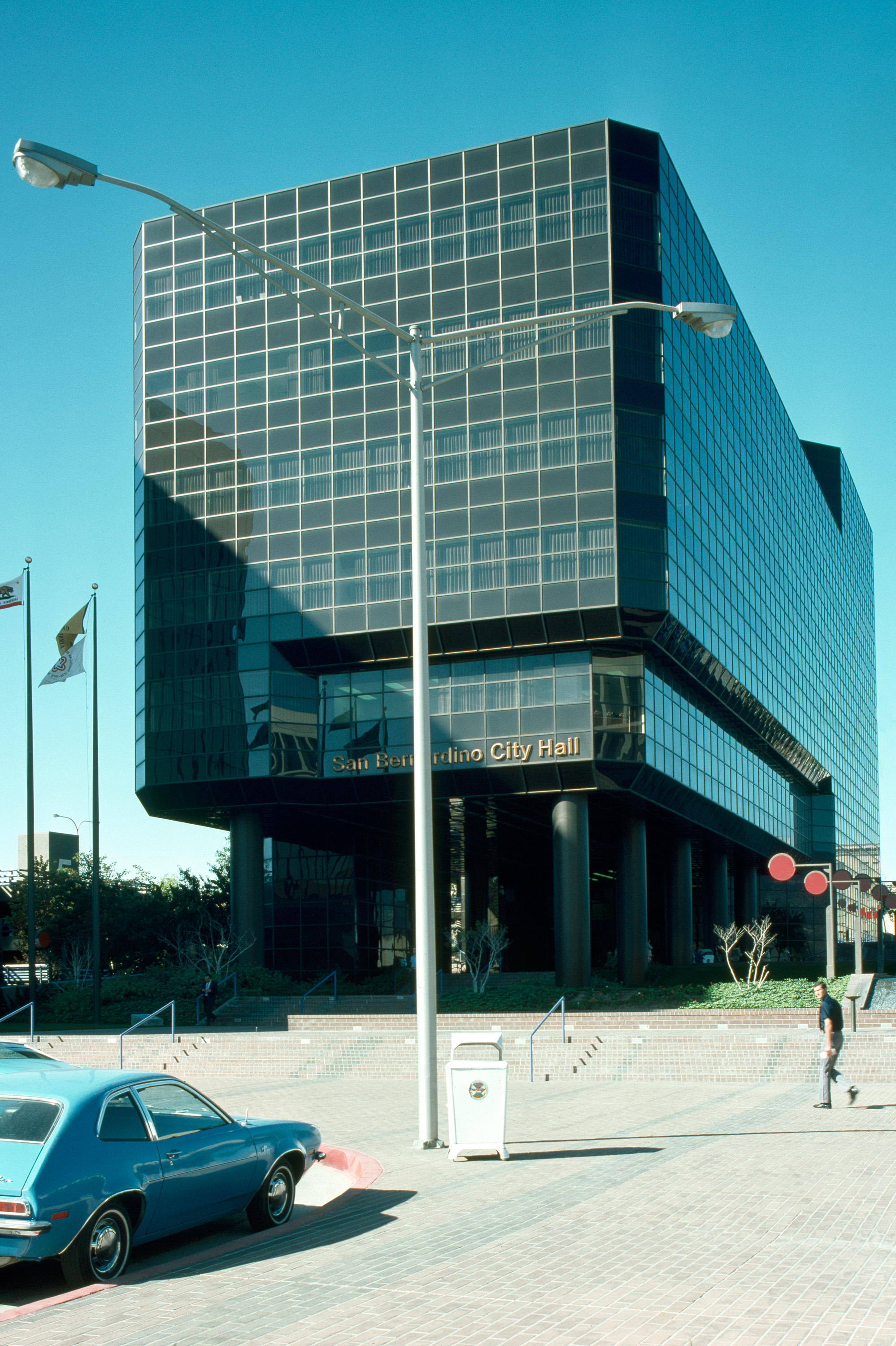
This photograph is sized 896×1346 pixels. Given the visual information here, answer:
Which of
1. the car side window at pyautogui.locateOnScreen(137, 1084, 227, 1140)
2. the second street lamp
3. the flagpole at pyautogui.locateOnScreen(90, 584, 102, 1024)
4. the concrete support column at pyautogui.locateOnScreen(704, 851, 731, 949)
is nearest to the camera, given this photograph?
the car side window at pyautogui.locateOnScreen(137, 1084, 227, 1140)

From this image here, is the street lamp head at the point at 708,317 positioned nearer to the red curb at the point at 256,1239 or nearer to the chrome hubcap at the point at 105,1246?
the red curb at the point at 256,1239

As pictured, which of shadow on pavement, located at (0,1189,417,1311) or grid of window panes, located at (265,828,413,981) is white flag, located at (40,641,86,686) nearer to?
grid of window panes, located at (265,828,413,981)

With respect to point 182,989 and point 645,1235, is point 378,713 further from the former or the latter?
point 645,1235

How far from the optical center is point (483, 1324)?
712cm

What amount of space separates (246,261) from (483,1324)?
35.0ft

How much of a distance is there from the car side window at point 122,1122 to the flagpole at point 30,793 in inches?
1183

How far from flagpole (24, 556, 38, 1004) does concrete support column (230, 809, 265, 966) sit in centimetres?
937

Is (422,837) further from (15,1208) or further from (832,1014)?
(15,1208)

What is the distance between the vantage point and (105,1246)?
843 centimetres

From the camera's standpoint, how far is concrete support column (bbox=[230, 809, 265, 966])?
49062mm

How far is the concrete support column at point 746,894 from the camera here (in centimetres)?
7806

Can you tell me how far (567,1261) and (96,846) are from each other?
33421mm

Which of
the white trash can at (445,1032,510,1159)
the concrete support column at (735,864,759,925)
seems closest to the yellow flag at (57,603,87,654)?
the white trash can at (445,1032,510,1159)

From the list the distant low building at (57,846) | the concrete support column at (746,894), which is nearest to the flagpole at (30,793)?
the concrete support column at (746,894)
